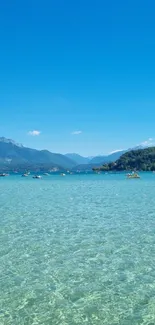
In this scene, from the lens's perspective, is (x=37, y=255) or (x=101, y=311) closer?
(x=101, y=311)

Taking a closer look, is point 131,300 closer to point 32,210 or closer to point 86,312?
point 86,312

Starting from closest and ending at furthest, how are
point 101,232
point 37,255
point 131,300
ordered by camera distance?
point 131,300, point 37,255, point 101,232

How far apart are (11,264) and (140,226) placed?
1500 centimetres

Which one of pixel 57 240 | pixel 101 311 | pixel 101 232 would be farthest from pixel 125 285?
pixel 101 232

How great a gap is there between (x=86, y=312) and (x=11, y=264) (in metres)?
8.27

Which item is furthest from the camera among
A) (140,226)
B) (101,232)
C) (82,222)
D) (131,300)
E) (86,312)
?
(82,222)

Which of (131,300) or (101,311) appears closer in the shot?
(101,311)

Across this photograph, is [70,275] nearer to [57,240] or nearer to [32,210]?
[57,240]

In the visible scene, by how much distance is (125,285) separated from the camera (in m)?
17.1

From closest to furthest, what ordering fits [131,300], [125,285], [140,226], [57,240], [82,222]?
[131,300], [125,285], [57,240], [140,226], [82,222]

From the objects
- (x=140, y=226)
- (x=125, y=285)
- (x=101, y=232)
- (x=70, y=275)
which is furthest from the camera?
(x=140, y=226)

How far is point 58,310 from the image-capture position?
14.5 meters

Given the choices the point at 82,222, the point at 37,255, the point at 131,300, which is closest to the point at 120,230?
the point at 82,222

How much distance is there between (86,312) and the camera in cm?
1416
